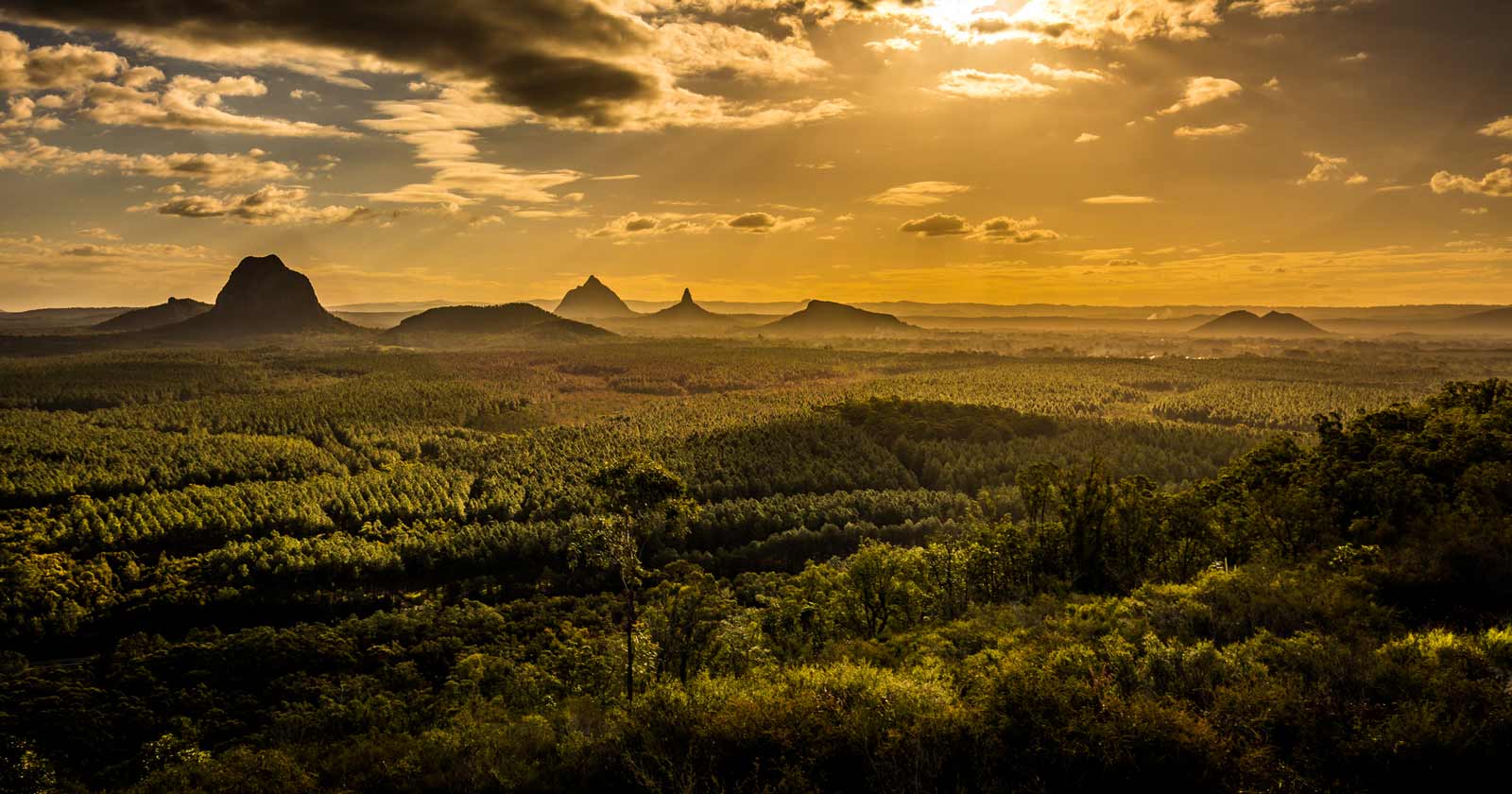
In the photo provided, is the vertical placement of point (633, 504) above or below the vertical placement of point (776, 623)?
above

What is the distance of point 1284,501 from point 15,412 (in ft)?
836

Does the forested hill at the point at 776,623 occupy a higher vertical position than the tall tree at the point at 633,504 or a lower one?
lower

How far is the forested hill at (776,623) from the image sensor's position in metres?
20.4

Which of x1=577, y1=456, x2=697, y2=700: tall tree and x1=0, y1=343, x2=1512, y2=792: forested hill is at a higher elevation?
x1=577, y1=456, x2=697, y2=700: tall tree

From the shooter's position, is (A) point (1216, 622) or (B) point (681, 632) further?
(B) point (681, 632)

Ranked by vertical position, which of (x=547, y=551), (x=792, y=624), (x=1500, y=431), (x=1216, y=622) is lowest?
(x=547, y=551)

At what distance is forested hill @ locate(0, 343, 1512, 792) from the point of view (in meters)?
20.4

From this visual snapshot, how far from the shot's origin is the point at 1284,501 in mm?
45531

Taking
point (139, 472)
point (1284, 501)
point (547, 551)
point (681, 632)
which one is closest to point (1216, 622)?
point (1284, 501)

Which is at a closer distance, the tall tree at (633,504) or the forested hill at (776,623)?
the forested hill at (776,623)

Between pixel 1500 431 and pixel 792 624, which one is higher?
pixel 1500 431

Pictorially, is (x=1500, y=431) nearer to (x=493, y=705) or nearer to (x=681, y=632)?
(x=681, y=632)

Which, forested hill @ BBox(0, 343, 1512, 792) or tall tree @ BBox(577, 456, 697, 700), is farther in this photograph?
tall tree @ BBox(577, 456, 697, 700)

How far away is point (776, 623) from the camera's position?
53.0 m
